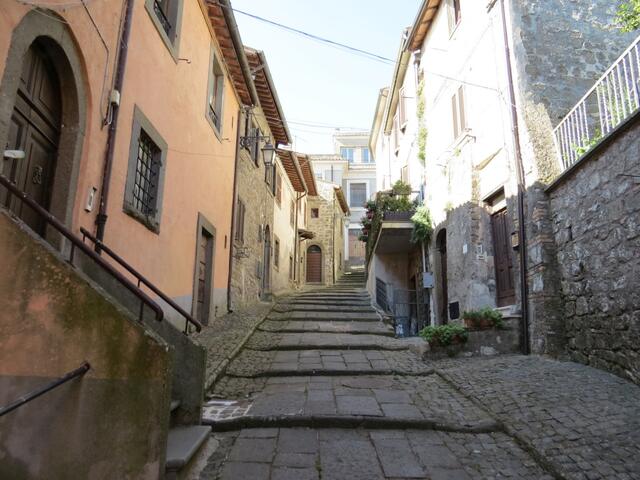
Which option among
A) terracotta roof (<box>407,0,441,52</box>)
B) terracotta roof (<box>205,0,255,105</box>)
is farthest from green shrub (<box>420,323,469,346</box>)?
terracotta roof (<box>407,0,441,52</box>)

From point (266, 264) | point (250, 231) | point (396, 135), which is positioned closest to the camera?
point (250, 231)

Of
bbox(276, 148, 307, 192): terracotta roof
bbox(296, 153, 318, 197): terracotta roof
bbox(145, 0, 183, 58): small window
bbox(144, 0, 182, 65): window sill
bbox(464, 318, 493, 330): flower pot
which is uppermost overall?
bbox(296, 153, 318, 197): terracotta roof

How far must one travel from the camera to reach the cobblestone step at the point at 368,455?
2.99m

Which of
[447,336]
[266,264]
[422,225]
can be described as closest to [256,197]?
[266,264]

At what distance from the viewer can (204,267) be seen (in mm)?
8680

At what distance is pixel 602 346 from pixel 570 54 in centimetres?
496

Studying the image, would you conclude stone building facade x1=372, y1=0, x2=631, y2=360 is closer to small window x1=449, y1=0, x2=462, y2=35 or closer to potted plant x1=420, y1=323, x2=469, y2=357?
small window x1=449, y1=0, x2=462, y2=35

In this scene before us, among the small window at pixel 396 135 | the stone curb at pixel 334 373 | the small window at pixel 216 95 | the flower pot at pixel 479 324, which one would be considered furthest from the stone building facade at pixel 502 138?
the small window at pixel 216 95

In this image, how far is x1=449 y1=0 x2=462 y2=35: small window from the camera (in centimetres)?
1002

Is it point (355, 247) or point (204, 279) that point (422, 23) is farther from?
point (355, 247)

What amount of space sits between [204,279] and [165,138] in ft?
10.3

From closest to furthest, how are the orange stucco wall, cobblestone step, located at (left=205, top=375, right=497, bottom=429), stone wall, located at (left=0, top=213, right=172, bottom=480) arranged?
stone wall, located at (left=0, top=213, right=172, bottom=480) → cobblestone step, located at (left=205, top=375, right=497, bottom=429) → the orange stucco wall

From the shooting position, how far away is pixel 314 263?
85.6ft

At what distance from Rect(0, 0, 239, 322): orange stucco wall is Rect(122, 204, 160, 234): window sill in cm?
7
